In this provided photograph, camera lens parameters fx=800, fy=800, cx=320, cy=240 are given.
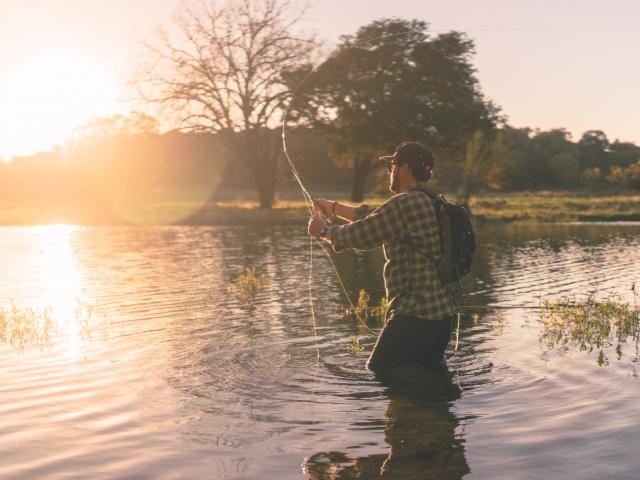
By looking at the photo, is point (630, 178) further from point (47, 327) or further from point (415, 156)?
point (415, 156)

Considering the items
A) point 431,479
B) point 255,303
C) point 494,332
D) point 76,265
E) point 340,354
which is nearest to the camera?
point 431,479

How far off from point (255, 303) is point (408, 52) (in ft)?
114

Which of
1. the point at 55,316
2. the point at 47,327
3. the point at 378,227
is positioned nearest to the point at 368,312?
the point at 47,327

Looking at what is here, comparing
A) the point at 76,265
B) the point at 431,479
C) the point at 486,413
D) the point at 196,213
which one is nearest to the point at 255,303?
the point at 486,413

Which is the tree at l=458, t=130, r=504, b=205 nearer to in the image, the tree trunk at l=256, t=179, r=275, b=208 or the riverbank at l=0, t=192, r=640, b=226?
the riverbank at l=0, t=192, r=640, b=226

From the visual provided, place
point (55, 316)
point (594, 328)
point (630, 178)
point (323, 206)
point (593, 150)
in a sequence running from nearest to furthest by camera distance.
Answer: point (323, 206) < point (594, 328) < point (55, 316) < point (630, 178) < point (593, 150)

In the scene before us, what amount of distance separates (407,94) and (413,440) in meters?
42.1

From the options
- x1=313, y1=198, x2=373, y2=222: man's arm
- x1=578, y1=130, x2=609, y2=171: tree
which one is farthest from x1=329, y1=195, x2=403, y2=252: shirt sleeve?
x1=578, y1=130, x2=609, y2=171: tree

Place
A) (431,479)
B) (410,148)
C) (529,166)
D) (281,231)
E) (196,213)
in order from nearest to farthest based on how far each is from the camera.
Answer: (431,479) → (410,148) → (281,231) → (196,213) → (529,166)

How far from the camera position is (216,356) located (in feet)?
32.3

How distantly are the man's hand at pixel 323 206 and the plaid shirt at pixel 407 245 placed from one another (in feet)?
1.07

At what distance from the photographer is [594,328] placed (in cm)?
1083

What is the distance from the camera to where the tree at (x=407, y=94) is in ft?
148

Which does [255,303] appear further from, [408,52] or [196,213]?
[196,213]
